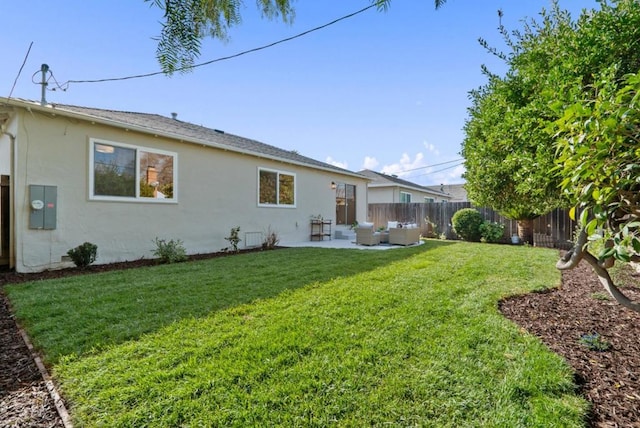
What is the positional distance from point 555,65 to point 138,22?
378 centimetres

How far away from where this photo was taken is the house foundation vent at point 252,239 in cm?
1025

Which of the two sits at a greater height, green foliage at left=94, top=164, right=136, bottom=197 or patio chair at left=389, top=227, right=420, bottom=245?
green foliage at left=94, top=164, right=136, bottom=197

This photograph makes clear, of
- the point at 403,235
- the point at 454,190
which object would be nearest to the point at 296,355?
the point at 403,235

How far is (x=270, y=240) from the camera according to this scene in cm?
1057

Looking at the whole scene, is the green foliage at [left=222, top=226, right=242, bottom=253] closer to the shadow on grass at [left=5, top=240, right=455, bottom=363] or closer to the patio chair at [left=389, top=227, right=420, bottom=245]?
the shadow on grass at [left=5, top=240, right=455, bottom=363]

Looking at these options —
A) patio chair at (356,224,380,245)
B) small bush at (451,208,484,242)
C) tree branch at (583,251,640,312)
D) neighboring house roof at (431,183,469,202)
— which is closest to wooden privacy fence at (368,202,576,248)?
small bush at (451,208,484,242)

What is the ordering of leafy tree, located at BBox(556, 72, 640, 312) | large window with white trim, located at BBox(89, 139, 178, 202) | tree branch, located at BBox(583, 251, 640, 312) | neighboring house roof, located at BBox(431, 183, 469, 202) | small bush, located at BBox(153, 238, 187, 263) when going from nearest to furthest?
leafy tree, located at BBox(556, 72, 640, 312) → tree branch, located at BBox(583, 251, 640, 312) → large window with white trim, located at BBox(89, 139, 178, 202) → small bush, located at BBox(153, 238, 187, 263) → neighboring house roof, located at BBox(431, 183, 469, 202)

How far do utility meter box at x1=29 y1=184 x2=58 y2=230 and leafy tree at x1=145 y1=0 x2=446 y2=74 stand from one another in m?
6.71

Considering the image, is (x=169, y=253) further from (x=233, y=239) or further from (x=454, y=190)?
(x=454, y=190)

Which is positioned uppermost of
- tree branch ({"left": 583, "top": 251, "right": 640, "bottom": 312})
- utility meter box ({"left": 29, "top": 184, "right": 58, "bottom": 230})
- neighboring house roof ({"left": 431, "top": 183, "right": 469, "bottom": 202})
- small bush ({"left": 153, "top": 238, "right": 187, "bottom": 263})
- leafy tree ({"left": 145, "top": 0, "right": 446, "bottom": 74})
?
neighboring house roof ({"left": 431, "top": 183, "right": 469, "bottom": 202})

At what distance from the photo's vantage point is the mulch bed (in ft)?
6.54

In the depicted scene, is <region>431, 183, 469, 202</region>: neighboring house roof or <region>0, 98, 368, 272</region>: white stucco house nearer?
<region>0, 98, 368, 272</region>: white stucco house

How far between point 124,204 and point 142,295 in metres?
3.87

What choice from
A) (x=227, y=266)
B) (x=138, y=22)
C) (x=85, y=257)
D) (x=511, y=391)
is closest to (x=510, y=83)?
(x=511, y=391)
